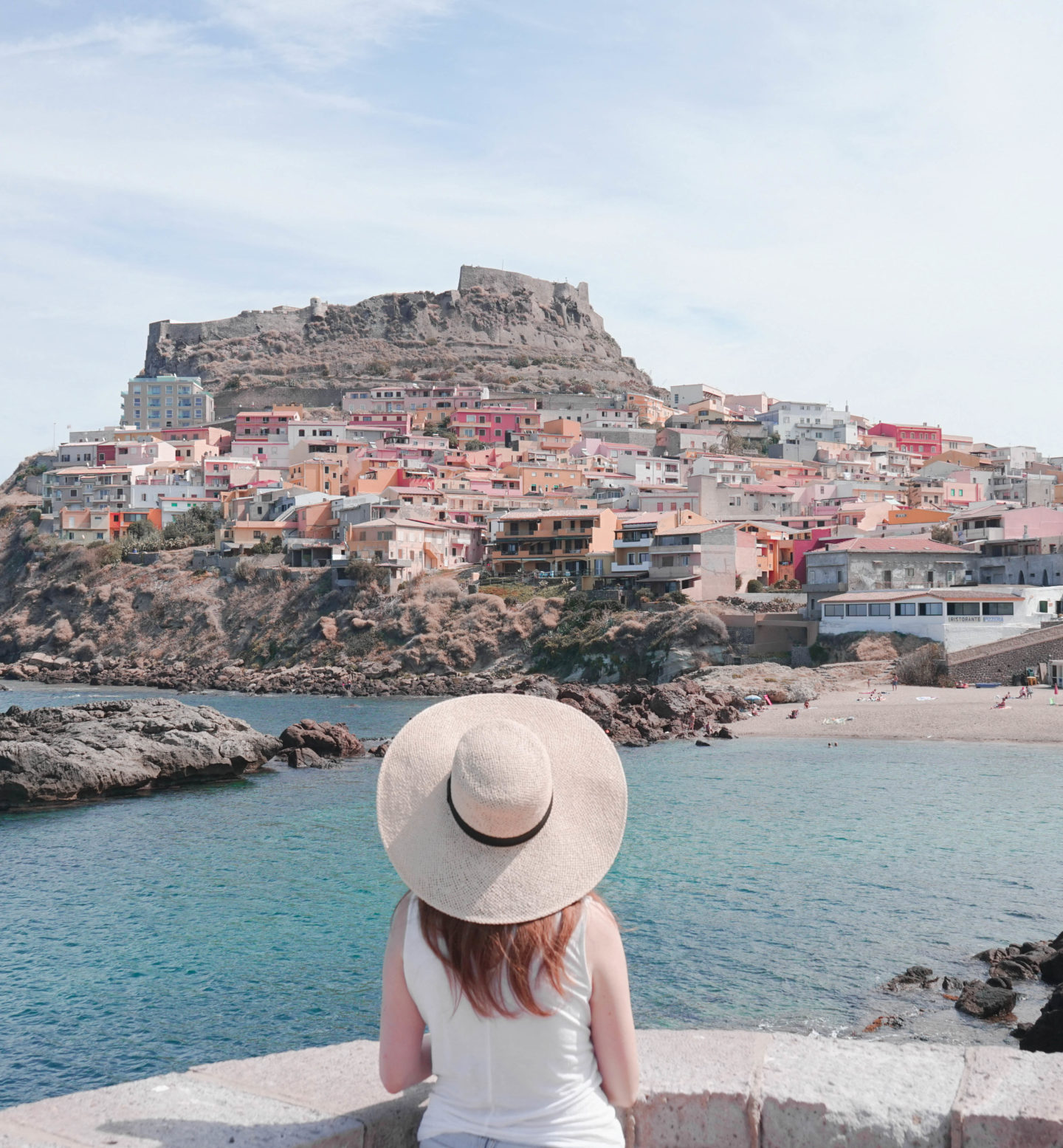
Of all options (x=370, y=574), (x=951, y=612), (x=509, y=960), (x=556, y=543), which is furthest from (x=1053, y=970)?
(x=370, y=574)

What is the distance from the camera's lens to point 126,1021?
1284cm

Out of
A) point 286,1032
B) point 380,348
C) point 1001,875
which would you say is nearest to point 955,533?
point 1001,875

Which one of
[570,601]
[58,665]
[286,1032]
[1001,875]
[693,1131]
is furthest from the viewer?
[58,665]

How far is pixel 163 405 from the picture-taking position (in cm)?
11688

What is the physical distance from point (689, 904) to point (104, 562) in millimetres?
69538

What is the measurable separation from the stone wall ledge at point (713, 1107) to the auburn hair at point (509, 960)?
21.8 inches

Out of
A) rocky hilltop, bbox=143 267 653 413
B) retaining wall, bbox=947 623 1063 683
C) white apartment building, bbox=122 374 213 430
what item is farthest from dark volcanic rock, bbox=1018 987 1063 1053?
rocky hilltop, bbox=143 267 653 413

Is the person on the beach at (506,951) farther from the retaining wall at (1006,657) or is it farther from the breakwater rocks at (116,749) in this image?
the retaining wall at (1006,657)

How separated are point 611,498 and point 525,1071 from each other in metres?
72.2

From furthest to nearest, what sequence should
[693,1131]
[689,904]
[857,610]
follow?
1. [857,610]
2. [689,904]
3. [693,1131]

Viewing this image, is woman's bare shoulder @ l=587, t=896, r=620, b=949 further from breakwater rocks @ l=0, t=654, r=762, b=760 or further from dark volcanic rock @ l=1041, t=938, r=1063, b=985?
breakwater rocks @ l=0, t=654, r=762, b=760

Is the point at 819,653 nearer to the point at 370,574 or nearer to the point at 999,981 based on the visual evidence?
the point at 370,574

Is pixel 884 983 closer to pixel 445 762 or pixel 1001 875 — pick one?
pixel 1001 875

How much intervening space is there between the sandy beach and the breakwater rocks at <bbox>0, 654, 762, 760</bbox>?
1879mm
